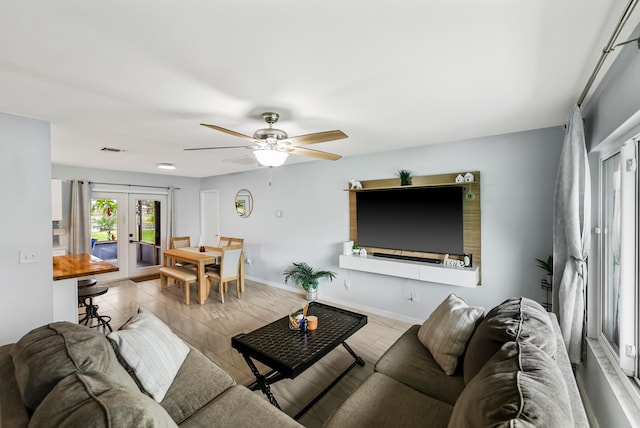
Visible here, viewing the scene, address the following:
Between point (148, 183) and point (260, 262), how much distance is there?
3.18 m

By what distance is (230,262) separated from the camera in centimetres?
450

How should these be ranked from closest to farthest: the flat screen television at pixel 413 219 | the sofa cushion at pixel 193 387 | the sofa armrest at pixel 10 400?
the sofa armrest at pixel 10 400 → the sofa cushion at pixel 193 387 → the flat screen television at pixel 413 219

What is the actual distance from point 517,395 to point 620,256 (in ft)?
5.71

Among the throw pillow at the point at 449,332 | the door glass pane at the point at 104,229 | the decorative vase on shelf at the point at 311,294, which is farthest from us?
the door glass pane at the point at 104,229

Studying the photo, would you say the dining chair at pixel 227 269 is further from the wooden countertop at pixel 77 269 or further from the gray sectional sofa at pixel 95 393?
the gray sectional sofa at pixel 95 393

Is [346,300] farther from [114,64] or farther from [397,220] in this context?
[114,64]

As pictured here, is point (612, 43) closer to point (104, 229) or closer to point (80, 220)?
point (80, 220)

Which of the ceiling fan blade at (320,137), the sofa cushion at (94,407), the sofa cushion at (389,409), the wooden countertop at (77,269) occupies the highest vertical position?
the ceiling fan blade at (320,137)

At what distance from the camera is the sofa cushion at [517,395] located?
0.76m

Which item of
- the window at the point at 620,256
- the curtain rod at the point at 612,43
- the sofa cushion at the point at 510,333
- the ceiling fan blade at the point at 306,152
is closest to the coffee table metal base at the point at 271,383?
the sofa cushion at the point at 510,333

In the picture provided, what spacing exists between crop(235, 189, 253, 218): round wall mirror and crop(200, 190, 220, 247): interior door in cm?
87

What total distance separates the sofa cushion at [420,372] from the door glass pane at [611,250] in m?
1.22

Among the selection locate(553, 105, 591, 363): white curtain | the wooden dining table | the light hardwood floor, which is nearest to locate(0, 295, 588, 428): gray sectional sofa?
the light hardwood floor

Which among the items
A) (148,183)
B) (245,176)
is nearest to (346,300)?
(245,176)
